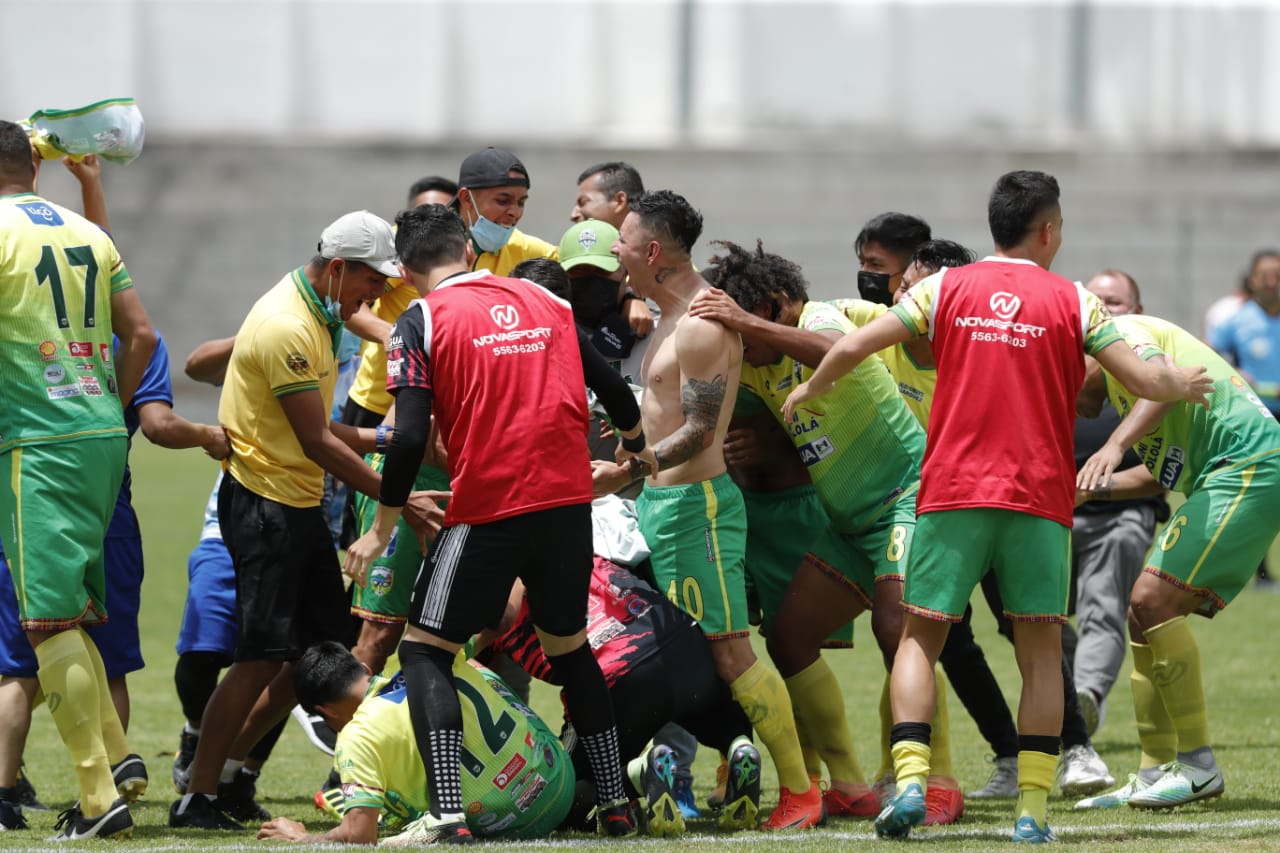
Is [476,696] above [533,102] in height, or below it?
below

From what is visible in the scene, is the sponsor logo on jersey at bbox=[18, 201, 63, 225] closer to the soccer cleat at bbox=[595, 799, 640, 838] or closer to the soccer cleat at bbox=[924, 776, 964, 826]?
the soccer cleat at bbox=[595, 799, 640, 838]

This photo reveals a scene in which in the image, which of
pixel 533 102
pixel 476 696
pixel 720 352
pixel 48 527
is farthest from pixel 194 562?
pixel 533 102

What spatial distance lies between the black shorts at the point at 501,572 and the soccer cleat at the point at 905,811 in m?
1.23

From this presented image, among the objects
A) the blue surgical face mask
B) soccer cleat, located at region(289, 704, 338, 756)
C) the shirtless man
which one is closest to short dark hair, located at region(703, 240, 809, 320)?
the shirtless man

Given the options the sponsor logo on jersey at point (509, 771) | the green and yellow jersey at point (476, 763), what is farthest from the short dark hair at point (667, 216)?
the sponsor logo on jersey at point (509, 771)

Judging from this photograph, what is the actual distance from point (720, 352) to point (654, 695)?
1.30 m

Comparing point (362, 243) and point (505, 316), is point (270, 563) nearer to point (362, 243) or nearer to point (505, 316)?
point (362, 243)

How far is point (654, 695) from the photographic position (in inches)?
246

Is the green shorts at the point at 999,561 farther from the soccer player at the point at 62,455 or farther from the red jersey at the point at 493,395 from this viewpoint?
the soccer player at the point at 62,455

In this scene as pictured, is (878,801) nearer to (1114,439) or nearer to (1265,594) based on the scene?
(1114,439)

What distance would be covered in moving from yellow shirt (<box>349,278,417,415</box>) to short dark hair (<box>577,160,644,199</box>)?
1.07 metres

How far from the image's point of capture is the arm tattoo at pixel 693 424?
6234 millimetres

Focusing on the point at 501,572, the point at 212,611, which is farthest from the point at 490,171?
the point at 501,572

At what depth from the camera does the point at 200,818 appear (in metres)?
6.32
